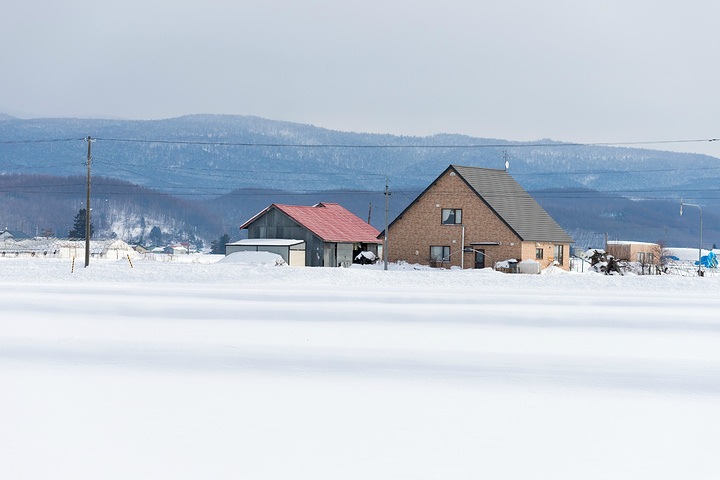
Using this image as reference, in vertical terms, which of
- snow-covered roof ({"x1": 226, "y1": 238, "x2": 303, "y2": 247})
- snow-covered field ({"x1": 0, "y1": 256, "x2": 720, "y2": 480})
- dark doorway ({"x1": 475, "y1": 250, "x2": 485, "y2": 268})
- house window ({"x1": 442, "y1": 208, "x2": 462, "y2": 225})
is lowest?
snow-covered field ({"x1": 0, "y1": 256, "x2": 720, "y2": 480})

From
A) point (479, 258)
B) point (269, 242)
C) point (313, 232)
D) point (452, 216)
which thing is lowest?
point (479, 258)

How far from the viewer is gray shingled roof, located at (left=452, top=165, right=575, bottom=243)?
5594 cm

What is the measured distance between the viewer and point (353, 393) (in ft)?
36.1

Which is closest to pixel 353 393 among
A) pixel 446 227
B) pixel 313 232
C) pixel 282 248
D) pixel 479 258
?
pixel 479 258

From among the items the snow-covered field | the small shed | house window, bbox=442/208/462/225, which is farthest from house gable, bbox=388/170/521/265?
the snow-covered field

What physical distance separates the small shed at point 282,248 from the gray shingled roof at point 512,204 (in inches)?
540

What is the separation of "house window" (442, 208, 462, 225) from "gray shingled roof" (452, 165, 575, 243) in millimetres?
1982

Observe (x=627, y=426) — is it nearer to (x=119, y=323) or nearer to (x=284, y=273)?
(x=119, y=323)

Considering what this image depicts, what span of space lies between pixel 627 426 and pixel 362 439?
3.15 m

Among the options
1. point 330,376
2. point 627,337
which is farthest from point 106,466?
point 627,337

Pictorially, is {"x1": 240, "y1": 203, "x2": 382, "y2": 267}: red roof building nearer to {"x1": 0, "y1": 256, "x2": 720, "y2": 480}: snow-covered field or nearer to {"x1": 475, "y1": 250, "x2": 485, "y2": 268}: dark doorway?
{"x1": 475, "y1": 250, "x2": 485, "y2": 268}: dark doorway

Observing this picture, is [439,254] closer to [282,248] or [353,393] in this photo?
[282,248]

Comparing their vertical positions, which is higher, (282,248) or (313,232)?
(313,232)

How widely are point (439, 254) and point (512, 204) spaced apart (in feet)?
22.3
